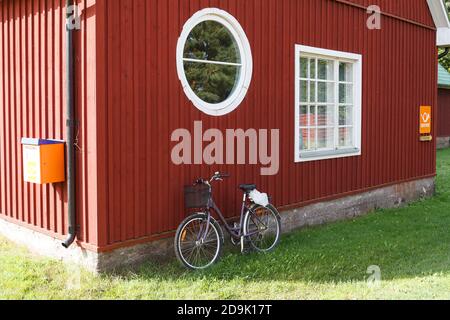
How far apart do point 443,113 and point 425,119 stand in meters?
14.0

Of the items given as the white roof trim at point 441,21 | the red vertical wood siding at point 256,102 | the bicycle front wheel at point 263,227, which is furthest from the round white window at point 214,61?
the white roof trim at point 441,21

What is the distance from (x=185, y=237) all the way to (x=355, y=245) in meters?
2.33

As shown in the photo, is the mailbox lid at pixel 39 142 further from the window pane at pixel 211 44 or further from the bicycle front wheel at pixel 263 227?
the bicycle front wheel at pixel 263 227

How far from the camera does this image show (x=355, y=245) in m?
6.95

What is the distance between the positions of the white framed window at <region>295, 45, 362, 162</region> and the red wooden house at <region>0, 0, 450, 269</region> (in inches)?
1.0

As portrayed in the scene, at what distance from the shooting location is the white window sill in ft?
25.8

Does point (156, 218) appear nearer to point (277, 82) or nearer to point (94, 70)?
point (94, 70)

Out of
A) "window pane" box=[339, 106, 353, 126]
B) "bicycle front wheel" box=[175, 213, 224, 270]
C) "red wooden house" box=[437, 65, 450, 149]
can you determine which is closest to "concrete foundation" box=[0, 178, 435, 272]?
"bicycle front wheel" box=[175, 213, 224, 270]

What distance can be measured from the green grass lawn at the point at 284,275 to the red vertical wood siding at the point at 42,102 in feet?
1.68

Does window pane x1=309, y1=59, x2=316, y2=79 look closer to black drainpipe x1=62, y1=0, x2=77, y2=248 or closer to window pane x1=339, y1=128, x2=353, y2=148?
window pane x1=339, y1=128, x2=353, y2=148

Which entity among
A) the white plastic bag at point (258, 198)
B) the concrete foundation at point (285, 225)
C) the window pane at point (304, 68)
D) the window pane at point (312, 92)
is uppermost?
the window pane at point (304, 68)

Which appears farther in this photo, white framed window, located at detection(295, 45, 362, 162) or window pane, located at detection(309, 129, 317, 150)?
window pane, located at detection(309, 129, 317, 150)

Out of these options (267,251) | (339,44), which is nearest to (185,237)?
(267,251)

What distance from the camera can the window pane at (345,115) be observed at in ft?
28.8
